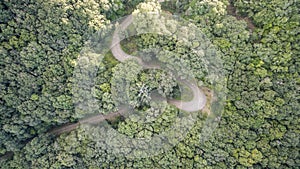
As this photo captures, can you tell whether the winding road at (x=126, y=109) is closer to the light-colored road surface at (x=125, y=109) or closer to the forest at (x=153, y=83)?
the light-colored road surface at (x=125, y=109)

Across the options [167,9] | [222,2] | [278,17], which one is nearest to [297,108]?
[278,17]

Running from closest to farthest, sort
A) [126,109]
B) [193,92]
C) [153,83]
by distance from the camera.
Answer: [153,83]
[193,92]
[126,109]

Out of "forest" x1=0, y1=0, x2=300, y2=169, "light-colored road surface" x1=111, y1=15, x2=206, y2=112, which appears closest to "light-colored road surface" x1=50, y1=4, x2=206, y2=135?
"light-colored road surface" x1=111, y1=15, x2=206, y2=112

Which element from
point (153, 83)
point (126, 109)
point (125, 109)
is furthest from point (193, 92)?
point (125, 109)

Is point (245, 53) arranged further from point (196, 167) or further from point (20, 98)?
point (20, 98)

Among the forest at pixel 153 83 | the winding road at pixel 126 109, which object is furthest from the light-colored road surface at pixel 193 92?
the forest at pixel 153 83

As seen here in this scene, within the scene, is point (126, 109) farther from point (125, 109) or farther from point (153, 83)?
point (153, 83)

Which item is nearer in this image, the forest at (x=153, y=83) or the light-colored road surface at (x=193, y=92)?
the forest at (x=153, y=83)

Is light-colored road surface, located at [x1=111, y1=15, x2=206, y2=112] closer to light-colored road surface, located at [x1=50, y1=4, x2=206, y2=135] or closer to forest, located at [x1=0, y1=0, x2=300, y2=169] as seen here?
light-colored road surface, located at [x1=50, y1=4, x2=206, y2=135]

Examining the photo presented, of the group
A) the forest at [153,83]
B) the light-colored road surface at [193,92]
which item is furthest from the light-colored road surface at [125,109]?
the forest at [153,83]

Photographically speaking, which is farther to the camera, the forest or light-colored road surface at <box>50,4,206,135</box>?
light-colored road surface at <box>50,4,206,135</box>
